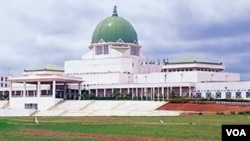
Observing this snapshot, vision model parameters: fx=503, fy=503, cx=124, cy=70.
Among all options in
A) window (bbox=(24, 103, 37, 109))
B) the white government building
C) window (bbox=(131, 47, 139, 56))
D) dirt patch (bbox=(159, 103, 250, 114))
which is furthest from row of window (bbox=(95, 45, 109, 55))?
dirt patch (bbox=(159, 103, 250, 114))

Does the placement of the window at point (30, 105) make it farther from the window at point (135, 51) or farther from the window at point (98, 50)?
the window at point (135, 51)

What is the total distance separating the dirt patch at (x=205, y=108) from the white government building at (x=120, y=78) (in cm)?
1767

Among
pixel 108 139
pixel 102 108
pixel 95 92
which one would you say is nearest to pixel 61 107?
pixel 102 108

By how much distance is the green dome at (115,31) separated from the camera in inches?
3782

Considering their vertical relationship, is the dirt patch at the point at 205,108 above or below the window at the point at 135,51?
below

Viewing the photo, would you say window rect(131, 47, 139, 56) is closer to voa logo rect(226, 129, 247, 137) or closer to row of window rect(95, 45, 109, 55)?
row of window rect(95, 45, 109, 55)

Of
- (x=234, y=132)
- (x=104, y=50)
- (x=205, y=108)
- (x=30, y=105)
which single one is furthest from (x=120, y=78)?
(x=234, y=132)

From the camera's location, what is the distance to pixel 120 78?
93062 mm

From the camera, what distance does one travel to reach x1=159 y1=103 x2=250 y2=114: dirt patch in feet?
199

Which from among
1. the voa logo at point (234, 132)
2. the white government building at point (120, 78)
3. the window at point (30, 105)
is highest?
the white government building at point (120, 78)

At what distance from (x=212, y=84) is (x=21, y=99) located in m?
32.7

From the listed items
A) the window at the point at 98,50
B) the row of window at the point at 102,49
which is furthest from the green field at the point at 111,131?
the window at the point at 98,50

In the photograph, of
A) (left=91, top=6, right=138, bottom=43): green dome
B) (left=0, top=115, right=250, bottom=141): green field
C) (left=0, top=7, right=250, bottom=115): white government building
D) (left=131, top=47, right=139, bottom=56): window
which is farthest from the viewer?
(left=131, top=47, right=139, bottom=56): window

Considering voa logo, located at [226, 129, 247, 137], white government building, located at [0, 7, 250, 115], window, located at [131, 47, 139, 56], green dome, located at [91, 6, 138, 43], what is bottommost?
voa logo, located at [226, 129, 247, 137]
